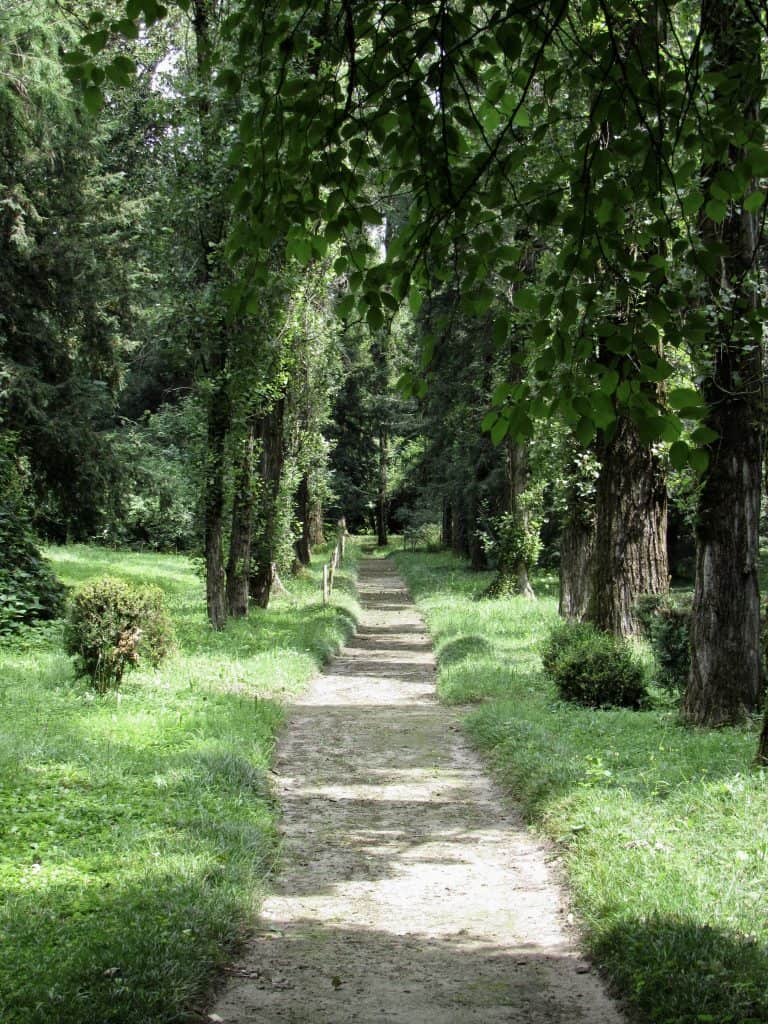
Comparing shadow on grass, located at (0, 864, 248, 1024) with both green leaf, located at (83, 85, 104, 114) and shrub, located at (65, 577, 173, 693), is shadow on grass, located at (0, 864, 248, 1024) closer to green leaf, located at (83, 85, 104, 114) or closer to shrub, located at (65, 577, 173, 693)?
green leaf, located at (83, 85, 104, 114)

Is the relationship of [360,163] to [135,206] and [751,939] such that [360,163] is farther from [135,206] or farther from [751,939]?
[135,206]

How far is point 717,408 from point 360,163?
6124 millimetres

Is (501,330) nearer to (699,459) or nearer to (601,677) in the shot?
(699,459)

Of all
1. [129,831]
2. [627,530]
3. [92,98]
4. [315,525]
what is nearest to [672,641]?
[627,530]

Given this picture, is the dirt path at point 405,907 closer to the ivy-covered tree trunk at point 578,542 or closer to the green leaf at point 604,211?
the green leaf at point 604,211

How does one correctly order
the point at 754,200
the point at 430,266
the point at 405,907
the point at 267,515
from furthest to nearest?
the point at 267,515, the point at 405,907, the point at 430,266, the point at 754,200

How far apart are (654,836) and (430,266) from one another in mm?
3877

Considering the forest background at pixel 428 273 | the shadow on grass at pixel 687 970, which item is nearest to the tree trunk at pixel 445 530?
the forest background at pixel 428 273

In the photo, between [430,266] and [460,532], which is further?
[460,532]

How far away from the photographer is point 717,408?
31.0ft

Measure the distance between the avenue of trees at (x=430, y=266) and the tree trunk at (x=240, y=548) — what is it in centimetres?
6

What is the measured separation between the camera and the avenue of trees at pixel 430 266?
3934 millimetres

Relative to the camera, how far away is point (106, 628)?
11062mm

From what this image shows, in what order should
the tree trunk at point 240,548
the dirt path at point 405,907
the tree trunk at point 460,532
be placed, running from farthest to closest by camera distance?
the tree trunk at point 460,532
the tree trunk at point 240,548
the dirt path at point 405,907
